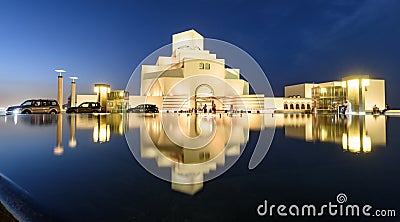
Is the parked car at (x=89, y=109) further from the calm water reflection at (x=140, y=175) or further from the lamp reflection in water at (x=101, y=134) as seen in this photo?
the calm water reflection at (x=140, y=175)

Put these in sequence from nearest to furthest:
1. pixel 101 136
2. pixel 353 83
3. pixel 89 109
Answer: pixel 101 136, pixel 353 83, pixel 89 109

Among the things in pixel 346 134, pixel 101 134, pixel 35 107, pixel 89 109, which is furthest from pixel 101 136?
pixel 89 109

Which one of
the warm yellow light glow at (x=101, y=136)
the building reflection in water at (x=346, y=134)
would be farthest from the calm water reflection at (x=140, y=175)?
the warm yellow light glow at (x=101, y=136)

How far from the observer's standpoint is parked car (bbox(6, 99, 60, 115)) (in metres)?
14.9

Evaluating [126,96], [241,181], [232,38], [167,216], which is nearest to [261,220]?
[167,216]

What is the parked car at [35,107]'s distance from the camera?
1490 centimetres

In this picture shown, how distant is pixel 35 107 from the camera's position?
49.4ft

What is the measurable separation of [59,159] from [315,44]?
42.9m

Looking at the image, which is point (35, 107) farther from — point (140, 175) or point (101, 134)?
point (140, 175)

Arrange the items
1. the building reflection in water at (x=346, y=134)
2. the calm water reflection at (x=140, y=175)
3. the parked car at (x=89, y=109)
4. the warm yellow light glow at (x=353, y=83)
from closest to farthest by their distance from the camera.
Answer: the calm water reflection at (x=140, y=175)
the building reflection in water at (x=346, y=134)
the warm yellow light glow at (x=353, y=83)
the parked car at (x=89, y=109)

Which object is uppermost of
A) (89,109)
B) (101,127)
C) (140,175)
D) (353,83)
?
(353,83)

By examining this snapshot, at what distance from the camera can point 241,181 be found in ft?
5.28

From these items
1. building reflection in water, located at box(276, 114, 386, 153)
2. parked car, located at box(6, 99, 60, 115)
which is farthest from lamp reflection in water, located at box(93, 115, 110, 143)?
parked car, located at box(6, 99, 60, 115)

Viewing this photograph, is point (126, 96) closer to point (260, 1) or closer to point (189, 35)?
point (189, 35)
